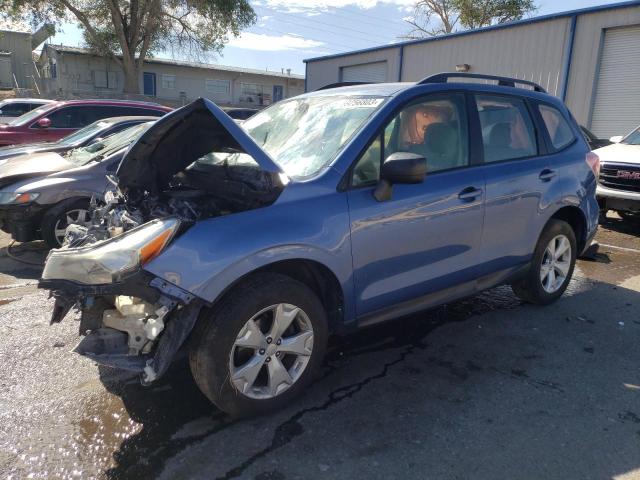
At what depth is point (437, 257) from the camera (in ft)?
11.8

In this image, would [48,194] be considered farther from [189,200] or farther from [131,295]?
[131,295]

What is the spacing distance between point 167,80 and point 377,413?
37317mm

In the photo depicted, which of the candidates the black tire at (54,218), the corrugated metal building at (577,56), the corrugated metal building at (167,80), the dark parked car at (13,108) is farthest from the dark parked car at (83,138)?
the corrugated metal building at (167,80)

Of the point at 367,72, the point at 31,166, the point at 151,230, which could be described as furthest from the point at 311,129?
the point at 367,72

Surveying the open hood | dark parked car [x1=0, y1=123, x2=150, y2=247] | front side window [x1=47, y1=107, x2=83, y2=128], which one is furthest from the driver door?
front side window [x1=47, y1=107, x2=83, y2=128]

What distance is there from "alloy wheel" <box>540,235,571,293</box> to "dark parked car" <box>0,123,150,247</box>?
441 cm

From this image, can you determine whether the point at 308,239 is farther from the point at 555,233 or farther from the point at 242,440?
the point at 555,233

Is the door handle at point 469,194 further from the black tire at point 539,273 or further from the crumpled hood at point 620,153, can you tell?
the crumpled hood at point 620,153

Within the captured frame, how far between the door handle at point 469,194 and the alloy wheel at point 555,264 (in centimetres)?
125

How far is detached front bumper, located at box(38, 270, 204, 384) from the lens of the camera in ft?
8.34

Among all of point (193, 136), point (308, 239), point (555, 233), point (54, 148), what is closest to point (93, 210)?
point (193, 136)

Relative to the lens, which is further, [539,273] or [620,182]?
[620,182]

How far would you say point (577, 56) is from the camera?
14.2 meters

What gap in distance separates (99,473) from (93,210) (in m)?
1.91
